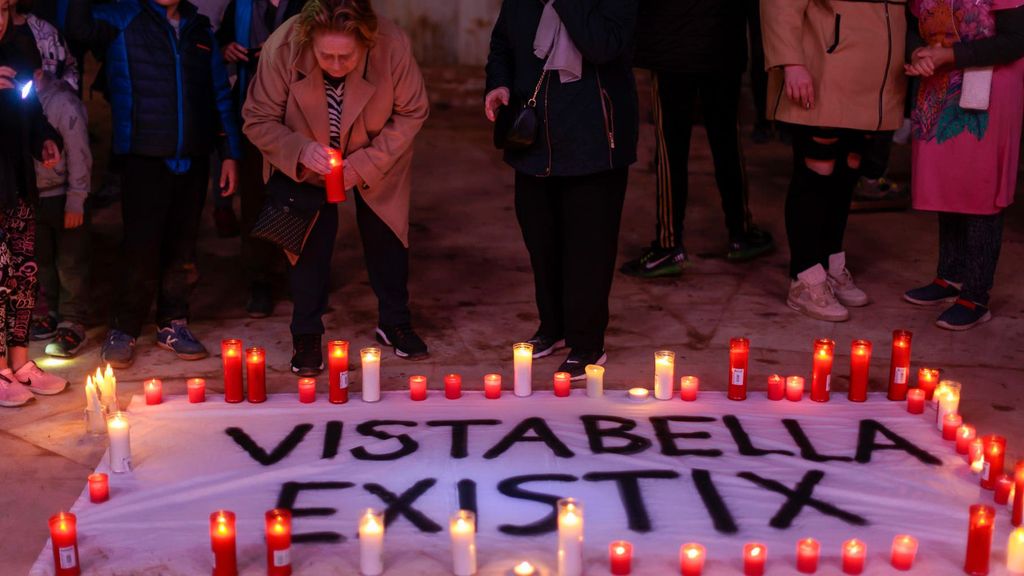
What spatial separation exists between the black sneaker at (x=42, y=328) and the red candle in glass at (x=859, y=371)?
3378 millimetres

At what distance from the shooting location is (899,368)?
4.88 metres

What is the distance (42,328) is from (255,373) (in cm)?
141

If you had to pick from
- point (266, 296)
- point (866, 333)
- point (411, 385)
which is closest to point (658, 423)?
point (411, 385)

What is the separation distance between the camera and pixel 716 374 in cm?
532

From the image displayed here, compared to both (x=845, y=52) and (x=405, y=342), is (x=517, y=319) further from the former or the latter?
(x=845, y=52)

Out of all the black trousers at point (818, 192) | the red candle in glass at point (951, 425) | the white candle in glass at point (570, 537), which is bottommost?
the red candle in glass at point (951, 425)

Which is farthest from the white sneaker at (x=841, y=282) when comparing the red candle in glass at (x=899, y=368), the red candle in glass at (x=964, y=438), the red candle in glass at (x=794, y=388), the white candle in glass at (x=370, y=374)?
the white candle in glass at (x=370, y=374)

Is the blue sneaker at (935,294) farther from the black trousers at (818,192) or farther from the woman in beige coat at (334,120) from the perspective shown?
the woman in beige coat at (334,120)

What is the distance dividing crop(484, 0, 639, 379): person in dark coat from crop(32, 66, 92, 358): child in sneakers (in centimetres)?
174

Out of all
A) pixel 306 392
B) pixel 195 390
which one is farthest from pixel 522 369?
pixel 195 390

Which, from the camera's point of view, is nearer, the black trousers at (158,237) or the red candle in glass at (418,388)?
the red candle in glass at (418,388)

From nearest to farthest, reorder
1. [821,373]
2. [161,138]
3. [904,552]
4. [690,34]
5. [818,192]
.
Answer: [904,552] < [821,373] < [161,138] < [818,192] < [690,34]

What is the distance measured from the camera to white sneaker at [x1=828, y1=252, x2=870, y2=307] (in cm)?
626

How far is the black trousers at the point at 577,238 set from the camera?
5125 mm
